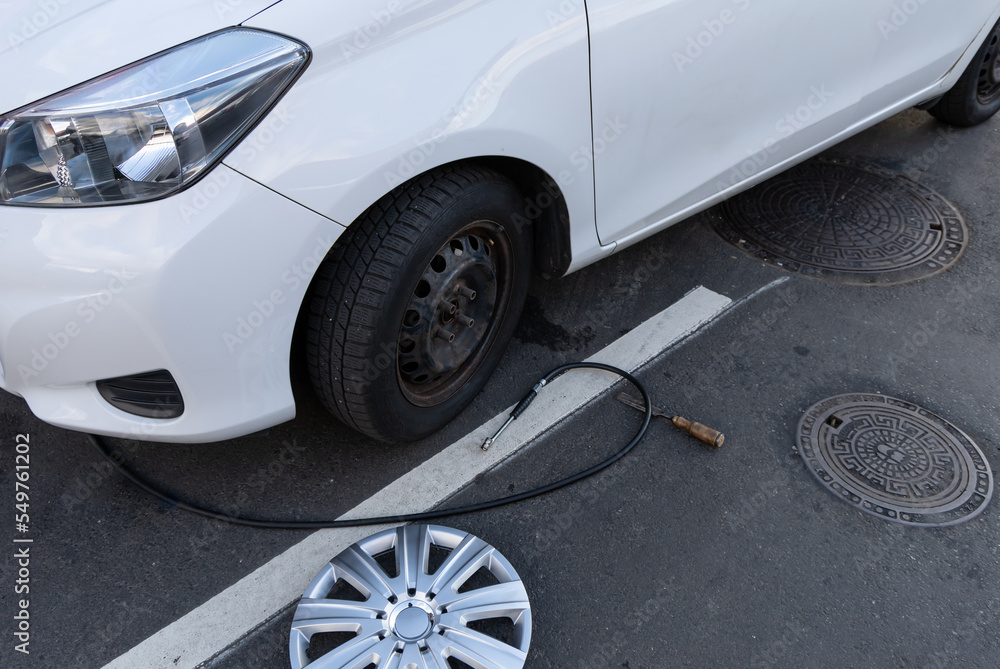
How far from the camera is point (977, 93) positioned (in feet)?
12.5

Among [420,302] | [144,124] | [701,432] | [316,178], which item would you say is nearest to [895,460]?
[701,432]

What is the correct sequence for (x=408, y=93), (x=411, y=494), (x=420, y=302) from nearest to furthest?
1. (x=408, y=93)
2. (x=420, y=302)
3. (x=411, y=494)

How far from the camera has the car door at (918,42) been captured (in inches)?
108

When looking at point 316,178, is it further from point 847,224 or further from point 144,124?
point 847,224

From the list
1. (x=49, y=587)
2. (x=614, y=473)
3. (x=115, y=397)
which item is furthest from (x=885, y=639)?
(x=49, y=587)

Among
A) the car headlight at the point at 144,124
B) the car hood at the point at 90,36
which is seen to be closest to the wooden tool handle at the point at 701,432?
the car headlight at the point at 144,124

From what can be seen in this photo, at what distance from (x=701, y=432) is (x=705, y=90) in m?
1.03

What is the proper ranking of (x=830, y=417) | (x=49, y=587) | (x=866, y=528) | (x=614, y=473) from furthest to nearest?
(x=830, y=417), (x=614, y=473), (x=866, y=528), (x=49, y=587)

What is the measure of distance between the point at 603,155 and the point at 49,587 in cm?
186

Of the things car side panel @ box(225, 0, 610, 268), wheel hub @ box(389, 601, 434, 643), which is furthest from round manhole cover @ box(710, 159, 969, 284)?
wheel hub @ box(389, 601, 434, 643)

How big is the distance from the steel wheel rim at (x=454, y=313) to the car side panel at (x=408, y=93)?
1.00ft

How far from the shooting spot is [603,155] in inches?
83.4

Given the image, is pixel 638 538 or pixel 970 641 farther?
pixel 638 538

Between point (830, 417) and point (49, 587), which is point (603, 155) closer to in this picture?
point (830, 417)
